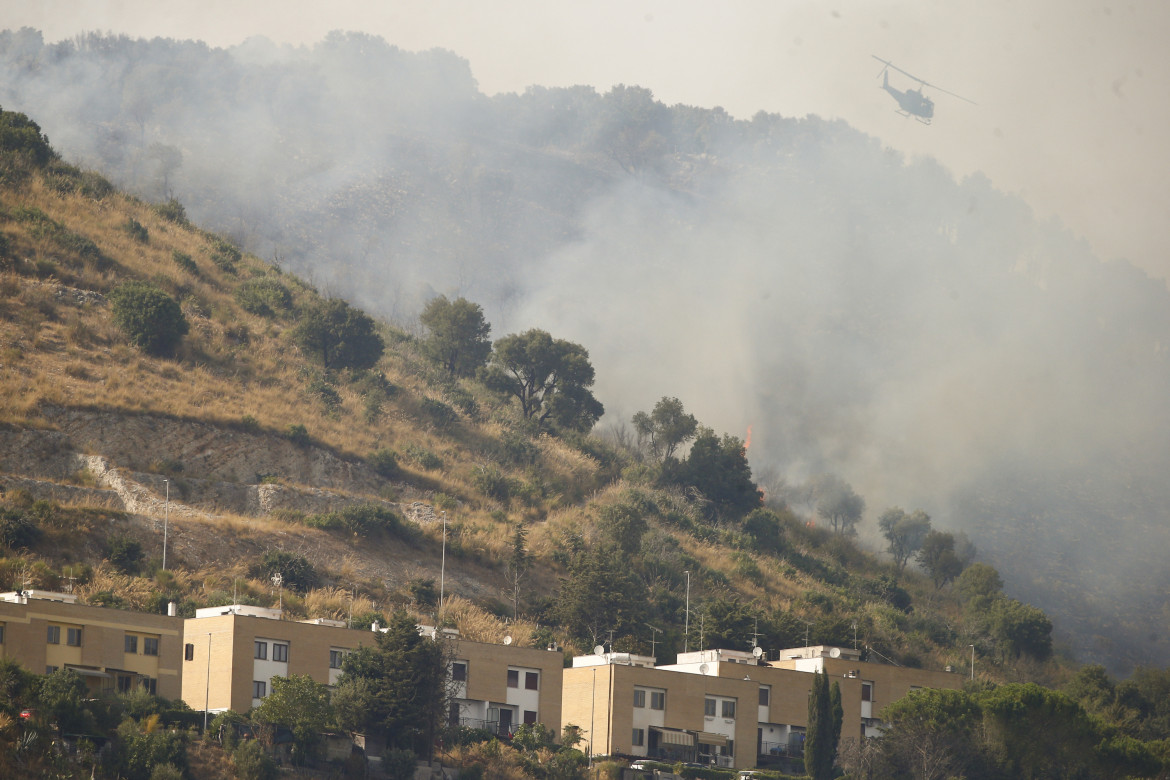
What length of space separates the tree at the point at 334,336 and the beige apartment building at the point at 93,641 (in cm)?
2779

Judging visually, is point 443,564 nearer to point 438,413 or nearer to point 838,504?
point 438,413

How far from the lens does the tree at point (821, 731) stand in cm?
4584

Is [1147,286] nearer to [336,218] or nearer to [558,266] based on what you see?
[558,266]

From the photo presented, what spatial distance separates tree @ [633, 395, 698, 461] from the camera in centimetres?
7662

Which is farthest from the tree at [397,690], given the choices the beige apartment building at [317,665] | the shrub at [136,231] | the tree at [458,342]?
the tree at [458,342]

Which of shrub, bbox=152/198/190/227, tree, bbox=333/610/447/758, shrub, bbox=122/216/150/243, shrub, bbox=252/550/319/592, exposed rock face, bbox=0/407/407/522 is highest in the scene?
shrub, bbox=152/198/190/227

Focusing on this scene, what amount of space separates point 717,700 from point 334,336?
28769 mm

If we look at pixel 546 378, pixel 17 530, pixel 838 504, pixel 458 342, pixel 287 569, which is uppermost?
pixel 458 342

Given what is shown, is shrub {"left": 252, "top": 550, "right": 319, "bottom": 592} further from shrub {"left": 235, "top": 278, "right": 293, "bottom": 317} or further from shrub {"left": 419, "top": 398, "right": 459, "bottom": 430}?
shrub {"left": 235, "top": 278, "right": 293, "bottom": 317}

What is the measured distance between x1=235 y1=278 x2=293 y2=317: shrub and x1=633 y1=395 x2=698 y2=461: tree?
2122 cm

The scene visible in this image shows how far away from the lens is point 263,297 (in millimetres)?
70000

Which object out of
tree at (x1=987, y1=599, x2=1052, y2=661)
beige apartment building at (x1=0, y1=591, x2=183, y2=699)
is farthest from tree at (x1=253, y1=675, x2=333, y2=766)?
tree at (x1=987, y1=599, x2=1052, y2=661)

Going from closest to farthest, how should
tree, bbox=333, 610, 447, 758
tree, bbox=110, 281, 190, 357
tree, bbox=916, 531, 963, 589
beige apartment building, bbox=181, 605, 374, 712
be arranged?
tree, bbox=333, 610, 447, 758 < beige apartment building, bbox=181, 605, 374, 712 < tree, bbox=110, 281, 190, 357 < tree, bbox=916, 531, 963, 589

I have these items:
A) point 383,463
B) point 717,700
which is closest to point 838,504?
point 383,463
